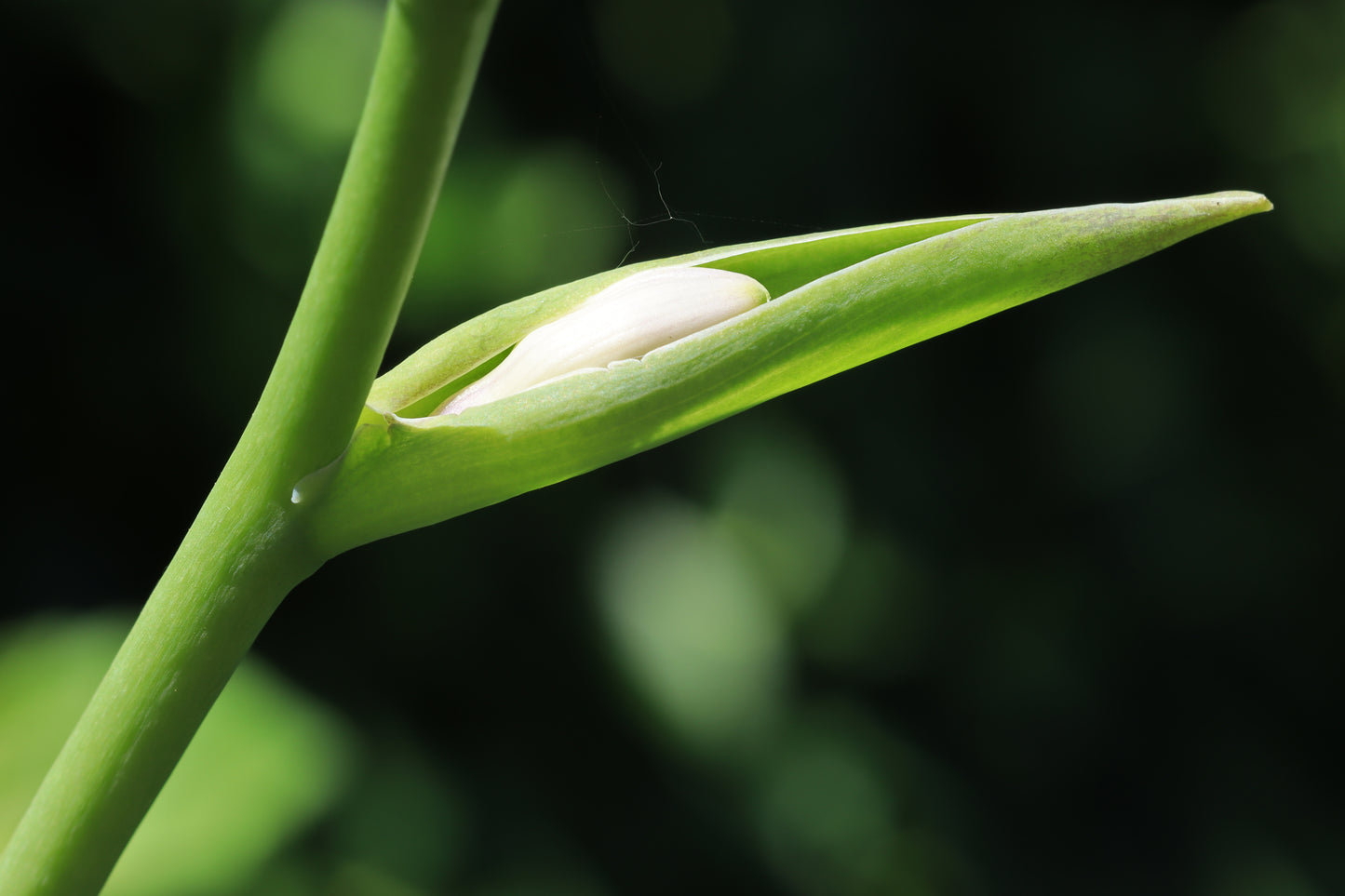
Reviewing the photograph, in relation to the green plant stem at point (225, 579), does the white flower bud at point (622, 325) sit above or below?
above

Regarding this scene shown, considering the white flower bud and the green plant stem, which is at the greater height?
the white flower bud

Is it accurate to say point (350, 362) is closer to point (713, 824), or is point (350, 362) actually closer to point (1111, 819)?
point (713, 824)

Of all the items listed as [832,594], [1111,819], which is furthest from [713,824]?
[1111,819]
